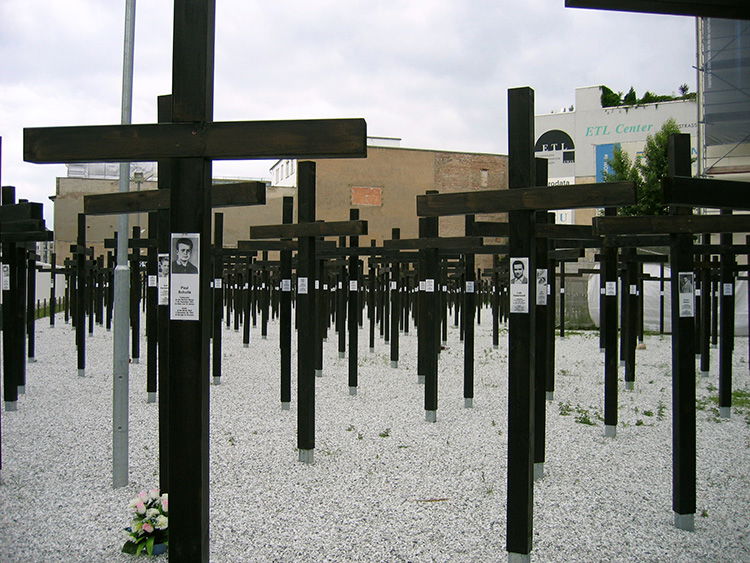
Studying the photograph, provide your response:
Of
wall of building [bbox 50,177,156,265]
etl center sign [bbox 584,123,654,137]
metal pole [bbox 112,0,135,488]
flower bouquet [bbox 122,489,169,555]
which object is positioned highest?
etl center sign [bbox 584,123,654,137]

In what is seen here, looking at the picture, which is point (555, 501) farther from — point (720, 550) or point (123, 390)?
point (123, 390)

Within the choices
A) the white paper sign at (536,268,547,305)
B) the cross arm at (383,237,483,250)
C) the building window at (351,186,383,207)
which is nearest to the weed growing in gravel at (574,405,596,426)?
the cross arm at (383,237,483,250)

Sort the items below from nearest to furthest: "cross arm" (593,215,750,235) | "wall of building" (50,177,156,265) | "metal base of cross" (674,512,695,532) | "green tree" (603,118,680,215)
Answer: "cross arm" (593,215,750,235), "metal base of cross" (674,512,695,532), "green tree" (603,118,680,215), "wall of building" (50,177,156,265)

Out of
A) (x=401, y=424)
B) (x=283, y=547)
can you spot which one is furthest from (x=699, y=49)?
(x=283, y=547)

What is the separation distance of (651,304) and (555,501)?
16.5 metres

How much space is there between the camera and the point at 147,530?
406 centimetres

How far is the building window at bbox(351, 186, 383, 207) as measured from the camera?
1752 inches

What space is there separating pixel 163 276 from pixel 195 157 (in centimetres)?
151

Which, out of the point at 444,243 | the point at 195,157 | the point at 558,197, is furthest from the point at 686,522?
the point at 444,243

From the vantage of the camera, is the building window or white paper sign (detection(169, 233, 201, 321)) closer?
white paper sign (detection(169, 233, 201, 321))

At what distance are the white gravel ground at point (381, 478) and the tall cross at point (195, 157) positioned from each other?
1.20m

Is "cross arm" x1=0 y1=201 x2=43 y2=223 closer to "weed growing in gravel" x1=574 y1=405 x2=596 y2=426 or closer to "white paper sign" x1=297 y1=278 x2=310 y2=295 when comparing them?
"white paper sign" x1=297 y1=278 x2=310 y2=295

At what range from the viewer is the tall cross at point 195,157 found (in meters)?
3.12

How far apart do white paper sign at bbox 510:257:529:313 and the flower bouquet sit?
7.23ft
